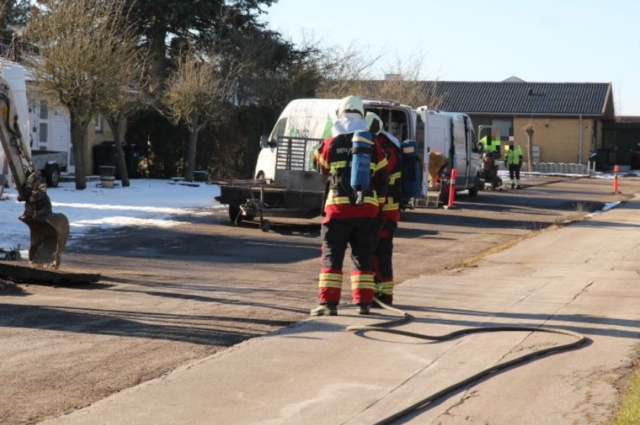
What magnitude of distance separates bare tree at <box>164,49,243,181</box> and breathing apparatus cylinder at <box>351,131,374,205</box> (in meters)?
20.8

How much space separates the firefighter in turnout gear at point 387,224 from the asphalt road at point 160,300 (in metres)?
0.79

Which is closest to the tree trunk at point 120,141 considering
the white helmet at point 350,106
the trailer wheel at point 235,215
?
the trailer wheel at point 235,215

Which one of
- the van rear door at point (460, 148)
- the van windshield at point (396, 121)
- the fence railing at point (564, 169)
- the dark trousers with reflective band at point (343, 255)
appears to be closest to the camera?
the dark trousers with reflective band at point (343, 255)

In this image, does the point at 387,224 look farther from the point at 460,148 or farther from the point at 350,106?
the point at 460,148

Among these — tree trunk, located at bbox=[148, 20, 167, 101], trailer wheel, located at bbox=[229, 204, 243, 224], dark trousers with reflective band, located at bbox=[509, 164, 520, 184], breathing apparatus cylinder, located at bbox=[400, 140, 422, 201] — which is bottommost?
trailer wheel, located at bbox=[229, 204, 243, 224]

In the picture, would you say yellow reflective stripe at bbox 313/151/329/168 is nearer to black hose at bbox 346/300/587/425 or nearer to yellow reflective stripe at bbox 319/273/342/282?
yellow reflective stripe at bbox 319/273/342/282

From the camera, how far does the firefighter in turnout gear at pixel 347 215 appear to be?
1025cm

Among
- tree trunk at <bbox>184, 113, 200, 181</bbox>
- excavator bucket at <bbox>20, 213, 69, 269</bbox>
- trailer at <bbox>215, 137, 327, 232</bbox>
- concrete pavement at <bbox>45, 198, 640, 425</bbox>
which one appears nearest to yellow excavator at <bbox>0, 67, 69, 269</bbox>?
excavator bucket at <bbox>20, 213, 69, 269</bbox>

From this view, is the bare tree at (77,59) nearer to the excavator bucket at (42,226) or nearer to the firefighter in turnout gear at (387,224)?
the excavator bucket at (42,226)

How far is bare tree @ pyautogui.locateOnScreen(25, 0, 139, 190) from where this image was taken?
24969 millimetres

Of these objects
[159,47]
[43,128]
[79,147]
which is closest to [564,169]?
[159,47]

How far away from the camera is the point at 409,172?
36.7 feet

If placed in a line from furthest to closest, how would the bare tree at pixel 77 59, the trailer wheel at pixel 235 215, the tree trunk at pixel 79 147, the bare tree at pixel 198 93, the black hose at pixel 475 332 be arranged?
the bare tree at pixel 198 93 < the tree trunk at pixel 79 147 < the bare tree at pixel 77 59 < the trailer wheel at pixel 235 215 < the black hose at pixel 475 332

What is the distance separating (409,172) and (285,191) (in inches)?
342
